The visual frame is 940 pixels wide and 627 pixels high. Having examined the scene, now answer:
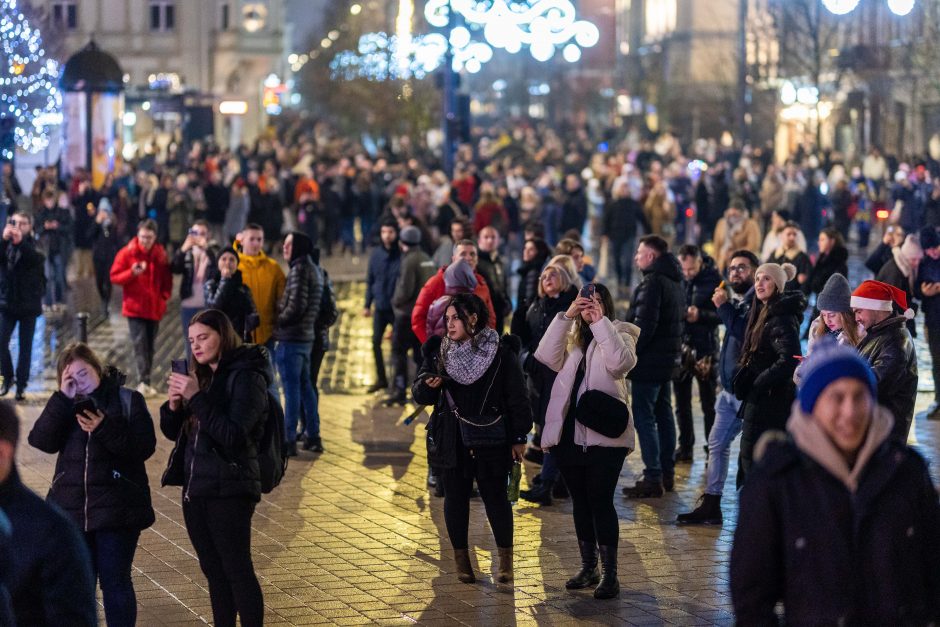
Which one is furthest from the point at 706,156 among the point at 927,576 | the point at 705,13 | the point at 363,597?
the point at 705,13

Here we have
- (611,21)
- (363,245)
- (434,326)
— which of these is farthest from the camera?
(611,21)

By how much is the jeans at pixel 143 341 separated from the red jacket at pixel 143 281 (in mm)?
97

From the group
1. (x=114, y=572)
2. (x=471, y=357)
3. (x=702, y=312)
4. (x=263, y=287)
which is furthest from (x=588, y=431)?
(x=263, y=287)

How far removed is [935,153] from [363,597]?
36.7 meters

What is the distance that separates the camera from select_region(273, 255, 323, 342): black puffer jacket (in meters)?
12.7

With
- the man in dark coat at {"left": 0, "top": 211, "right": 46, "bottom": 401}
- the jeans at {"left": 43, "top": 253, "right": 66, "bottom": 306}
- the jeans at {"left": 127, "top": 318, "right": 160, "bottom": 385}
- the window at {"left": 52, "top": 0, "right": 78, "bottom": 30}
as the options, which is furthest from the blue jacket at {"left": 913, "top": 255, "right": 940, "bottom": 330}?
the window at {"left": 52, "top": 0, "right": 78, "bottom": 30}

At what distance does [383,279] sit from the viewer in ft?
51.2

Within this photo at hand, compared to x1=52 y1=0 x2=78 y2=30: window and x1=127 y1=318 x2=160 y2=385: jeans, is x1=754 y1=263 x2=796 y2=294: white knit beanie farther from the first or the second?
x1=52 y1=0 x2=78 y2=30: window

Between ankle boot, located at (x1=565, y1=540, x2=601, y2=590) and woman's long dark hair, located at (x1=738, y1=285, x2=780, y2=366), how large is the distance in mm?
1663

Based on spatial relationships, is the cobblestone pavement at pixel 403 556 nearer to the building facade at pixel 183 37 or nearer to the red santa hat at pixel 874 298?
the red santa hat at pixel 874 298

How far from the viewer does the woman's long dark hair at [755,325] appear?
9867mm

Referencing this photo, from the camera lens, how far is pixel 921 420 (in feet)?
47.3

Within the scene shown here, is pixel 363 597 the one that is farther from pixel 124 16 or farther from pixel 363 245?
pixel 124 16

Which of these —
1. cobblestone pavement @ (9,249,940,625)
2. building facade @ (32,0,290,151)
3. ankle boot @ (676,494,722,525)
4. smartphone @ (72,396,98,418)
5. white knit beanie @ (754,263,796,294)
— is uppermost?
building facade @ (32,0,290,151)
